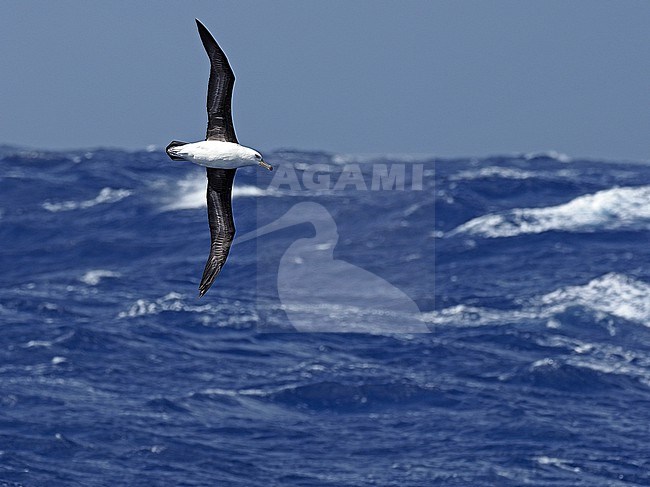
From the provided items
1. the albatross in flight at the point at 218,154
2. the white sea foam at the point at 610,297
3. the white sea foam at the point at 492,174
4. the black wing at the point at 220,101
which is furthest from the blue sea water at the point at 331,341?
the black wing at the point at 220,101

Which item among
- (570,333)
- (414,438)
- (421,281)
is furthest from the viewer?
(421,281)

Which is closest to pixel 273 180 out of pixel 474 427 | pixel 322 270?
pixel 322 270

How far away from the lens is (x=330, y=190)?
4724 inches

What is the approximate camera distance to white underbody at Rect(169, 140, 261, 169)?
24141 mm

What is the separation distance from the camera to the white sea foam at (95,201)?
353 ft

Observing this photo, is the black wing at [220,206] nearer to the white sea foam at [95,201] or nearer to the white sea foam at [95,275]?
the white sea foam at [95,275]

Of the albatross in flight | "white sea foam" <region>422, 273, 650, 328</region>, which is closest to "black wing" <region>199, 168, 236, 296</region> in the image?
the albatross in flight

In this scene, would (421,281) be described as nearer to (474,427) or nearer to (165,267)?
(165,267)

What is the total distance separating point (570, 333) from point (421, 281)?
1512cm

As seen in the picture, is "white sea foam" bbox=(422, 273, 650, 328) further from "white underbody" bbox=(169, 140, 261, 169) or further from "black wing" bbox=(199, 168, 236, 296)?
"white underbody" bbox=(169, 140, 261, 169)

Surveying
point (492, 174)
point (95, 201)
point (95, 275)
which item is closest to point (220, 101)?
point (95, 275)

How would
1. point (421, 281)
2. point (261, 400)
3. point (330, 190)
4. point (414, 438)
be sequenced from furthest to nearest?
point (330, 190) < point (421, 281) < point (261, 400) < point (414, 438)

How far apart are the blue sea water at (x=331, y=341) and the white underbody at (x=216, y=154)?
36274 millimetres

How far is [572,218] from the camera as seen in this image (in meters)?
103
